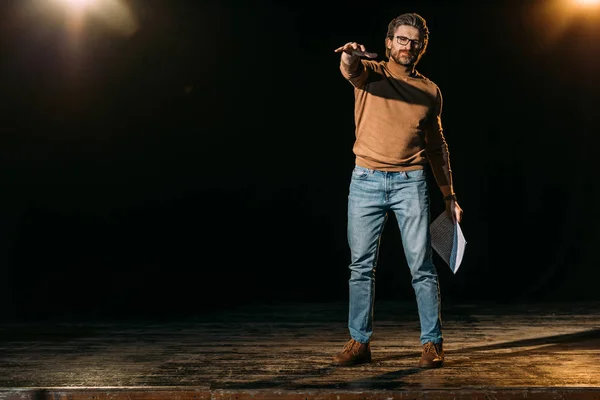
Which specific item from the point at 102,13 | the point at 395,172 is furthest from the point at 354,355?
the point at 102,13

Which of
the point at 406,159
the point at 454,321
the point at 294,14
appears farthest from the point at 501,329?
the point at 294,14

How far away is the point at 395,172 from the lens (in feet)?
9.96

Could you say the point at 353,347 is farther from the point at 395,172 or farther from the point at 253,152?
the point at 253,152

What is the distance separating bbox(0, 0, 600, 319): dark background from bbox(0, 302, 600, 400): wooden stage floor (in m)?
0.81

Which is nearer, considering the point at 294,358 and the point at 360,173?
the point at 360,173

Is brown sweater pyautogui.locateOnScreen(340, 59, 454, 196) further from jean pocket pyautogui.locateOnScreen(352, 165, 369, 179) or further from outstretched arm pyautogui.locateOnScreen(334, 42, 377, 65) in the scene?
outstretched arm pyautogui.locateOnScreen(334, 42, 377, 65)

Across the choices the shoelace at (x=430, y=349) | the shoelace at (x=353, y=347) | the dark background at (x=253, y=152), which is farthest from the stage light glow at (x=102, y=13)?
the shoelace at (x=430, y=349)

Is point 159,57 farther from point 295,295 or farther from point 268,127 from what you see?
point 295,295

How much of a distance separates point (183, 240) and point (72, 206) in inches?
31.3

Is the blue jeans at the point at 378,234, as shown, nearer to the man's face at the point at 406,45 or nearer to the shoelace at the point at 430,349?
the shoelace at the point at 430,349

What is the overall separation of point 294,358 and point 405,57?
1261 mm

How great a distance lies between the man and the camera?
3.01 m

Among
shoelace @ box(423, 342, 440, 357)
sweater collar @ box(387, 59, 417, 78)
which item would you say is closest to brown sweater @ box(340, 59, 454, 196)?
sweater collar @ box(387, 59, 417, 78)

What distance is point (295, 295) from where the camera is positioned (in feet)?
18.7
